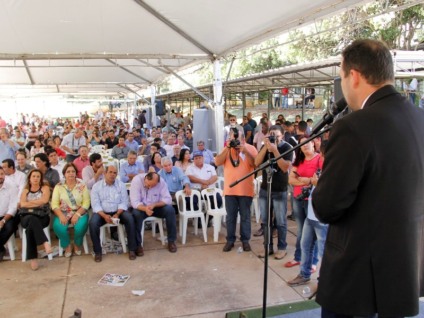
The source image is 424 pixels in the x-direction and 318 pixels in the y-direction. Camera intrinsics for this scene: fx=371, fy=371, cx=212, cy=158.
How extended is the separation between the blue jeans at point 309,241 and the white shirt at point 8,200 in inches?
141

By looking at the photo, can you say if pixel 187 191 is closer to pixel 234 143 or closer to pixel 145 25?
pixel 234 143

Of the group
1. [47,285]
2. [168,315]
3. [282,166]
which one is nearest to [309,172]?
[282,166]

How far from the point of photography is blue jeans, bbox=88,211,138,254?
464cm

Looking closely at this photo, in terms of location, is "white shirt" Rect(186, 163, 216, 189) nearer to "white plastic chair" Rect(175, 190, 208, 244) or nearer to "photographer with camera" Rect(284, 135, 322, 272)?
"white plastic chair" Rect(175, 190, 208, 244)

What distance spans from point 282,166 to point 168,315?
Result: 204 cm

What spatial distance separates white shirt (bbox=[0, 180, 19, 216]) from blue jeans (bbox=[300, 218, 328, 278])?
3.58 m

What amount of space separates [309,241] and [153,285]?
1.70m

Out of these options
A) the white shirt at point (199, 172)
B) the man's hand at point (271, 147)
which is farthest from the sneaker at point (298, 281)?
the white shirt at point (199, 172)

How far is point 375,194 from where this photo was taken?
1.14 metres

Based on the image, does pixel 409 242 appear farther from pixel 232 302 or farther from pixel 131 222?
pixel 131 222

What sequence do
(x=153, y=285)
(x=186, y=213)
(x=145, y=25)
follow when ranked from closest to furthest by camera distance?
(x=153, y=285) → (x=186, y=213) → (x=145, y=25)

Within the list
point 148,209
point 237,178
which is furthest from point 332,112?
point 148,209

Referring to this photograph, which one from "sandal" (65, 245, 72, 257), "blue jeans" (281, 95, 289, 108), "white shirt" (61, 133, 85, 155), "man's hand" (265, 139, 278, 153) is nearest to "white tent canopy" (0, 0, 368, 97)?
"man's hand" (265, 139, 278, 153)

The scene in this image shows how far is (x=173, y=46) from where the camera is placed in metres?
6.58
